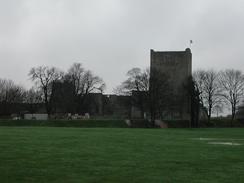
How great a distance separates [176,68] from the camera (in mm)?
109312

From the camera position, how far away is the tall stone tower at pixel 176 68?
103 m

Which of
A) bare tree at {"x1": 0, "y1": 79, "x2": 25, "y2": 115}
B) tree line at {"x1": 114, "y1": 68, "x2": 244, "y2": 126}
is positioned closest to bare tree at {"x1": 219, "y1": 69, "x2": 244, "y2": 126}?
tree line at {"x1": 114, "y1": 68, "x2": 244, "y2": 126}

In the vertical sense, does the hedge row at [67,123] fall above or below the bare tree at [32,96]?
below

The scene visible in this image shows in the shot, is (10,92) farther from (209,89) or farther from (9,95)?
(209,89)

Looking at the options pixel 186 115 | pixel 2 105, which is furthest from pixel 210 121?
pixel 2 105

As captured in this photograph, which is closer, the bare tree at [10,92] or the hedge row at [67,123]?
the hedge row at [67,123]

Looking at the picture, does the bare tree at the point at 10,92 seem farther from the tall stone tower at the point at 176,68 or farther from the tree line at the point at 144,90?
the tall stone tower at the point at 176,68

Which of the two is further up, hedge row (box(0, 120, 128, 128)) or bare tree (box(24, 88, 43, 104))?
bare tree (box(24, 88, 43, 104))

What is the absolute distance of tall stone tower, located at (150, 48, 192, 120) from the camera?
103m

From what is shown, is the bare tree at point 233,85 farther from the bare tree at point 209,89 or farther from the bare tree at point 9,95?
the bare tree at point 9,95

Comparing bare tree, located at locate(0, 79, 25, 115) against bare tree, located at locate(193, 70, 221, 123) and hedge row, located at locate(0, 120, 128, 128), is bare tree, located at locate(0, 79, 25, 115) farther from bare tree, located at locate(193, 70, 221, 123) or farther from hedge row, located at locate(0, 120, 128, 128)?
bare tree, located at locate(193, 70, 221, 123)

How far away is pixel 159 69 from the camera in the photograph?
10606 centimetres

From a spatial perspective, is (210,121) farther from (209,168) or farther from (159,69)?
(209,168)

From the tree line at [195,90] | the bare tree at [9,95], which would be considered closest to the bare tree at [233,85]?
the tree line at [195,90]
